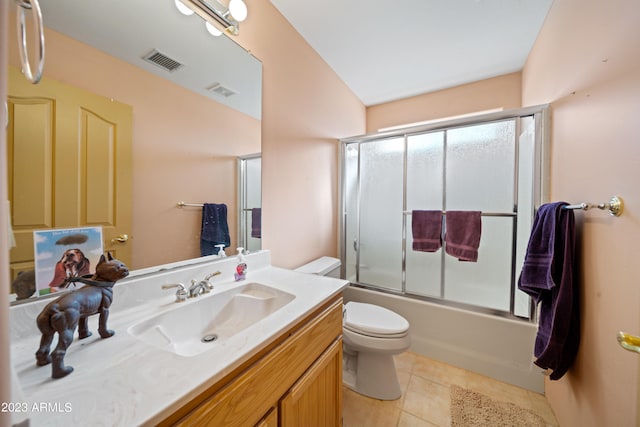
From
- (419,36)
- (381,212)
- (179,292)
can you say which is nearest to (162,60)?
(179,292)

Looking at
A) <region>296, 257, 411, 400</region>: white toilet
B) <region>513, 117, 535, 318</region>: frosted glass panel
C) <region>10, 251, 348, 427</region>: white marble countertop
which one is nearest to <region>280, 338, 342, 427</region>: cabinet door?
<region>10, 251, 348, 427</region>: white marble countertop

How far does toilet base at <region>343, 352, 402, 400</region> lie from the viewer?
1429 millimetres

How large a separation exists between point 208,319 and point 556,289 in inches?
62.3

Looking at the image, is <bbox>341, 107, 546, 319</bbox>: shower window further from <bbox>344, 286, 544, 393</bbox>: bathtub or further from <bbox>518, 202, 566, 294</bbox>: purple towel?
<bbox>518, 202, 566, 294</bbox>: purple towel

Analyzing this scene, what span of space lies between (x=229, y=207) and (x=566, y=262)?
164cm

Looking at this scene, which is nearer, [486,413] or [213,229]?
[213,229]

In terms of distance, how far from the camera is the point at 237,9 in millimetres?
1190

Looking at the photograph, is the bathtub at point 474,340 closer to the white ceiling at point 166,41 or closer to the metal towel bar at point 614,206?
the metal towel bar at point 614,206

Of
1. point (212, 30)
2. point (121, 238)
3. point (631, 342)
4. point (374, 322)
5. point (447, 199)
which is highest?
point (212, 30)

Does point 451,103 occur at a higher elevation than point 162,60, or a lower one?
higher

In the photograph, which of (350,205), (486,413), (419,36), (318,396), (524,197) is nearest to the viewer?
(318,396)

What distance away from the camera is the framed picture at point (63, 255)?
0.66 meters

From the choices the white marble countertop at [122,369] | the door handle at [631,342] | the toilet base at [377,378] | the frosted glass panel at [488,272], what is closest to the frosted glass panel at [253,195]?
the white marble countertop at [122,369]

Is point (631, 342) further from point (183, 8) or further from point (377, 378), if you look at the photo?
point (183, 8)
